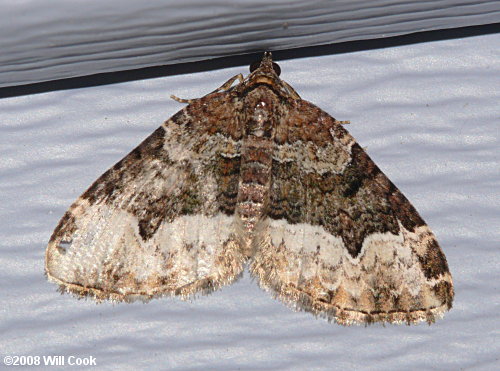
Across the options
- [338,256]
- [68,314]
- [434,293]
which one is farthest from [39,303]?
[434,293]

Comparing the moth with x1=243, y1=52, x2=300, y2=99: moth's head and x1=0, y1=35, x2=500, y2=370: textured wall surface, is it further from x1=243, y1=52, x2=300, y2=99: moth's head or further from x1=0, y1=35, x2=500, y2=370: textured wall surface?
x1=0, y1=35, x2=500, y2=370: textured wall surface

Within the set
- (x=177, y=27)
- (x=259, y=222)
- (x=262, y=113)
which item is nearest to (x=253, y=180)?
(x=259, y=222)

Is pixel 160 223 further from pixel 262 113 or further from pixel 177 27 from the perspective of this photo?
pixel 177 27

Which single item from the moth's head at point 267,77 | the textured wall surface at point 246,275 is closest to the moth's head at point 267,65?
the moth's head at point 267,77

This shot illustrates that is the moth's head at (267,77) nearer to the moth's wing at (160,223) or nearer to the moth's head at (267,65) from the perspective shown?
the moth's head at (267,65)

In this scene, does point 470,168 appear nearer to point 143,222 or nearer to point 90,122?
point 143,222

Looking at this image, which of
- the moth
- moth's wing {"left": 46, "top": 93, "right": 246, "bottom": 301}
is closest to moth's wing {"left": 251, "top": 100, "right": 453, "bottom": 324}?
the moth
